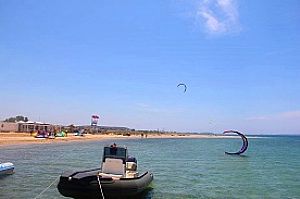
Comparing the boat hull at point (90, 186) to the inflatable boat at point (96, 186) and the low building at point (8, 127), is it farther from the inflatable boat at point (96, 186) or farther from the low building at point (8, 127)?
the low building at point (8, 127)

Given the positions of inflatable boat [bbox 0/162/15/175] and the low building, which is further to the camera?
the low building

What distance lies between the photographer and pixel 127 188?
1434 centimetres

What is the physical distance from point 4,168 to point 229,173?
16.7m

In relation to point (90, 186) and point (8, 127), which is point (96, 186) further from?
point (8, 127)

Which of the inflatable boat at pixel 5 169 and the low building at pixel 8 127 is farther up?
the low building at pixel 8 127

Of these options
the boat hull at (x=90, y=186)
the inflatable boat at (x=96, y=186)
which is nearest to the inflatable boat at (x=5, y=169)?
the inflatable boat at (x=96, y=186)

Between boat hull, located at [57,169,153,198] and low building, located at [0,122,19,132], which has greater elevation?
low building, located at [0,122,19,132]

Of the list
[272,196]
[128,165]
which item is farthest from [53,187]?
[272,196]

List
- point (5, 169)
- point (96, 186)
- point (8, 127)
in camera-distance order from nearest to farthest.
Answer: point (96, 186) → point (5, 169) → point (8, 127)

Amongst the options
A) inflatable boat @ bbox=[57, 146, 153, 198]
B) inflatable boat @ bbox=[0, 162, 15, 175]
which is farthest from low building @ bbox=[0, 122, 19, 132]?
inflatable boat @ bbox=[57, 146, 153, 198]

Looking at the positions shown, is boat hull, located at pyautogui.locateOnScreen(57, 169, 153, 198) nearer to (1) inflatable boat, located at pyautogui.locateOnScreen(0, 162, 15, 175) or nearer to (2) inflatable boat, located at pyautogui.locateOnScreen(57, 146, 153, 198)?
(2) inflatable boat, located at pyautogui.locateOnScreen(57, 146, 153, 198)

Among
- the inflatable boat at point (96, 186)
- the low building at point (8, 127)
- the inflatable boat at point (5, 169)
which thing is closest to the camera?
the inflatable boat at point (96, 186)

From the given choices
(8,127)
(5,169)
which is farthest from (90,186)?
(8,127)

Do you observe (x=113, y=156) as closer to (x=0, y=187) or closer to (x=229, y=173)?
(x=0, y=187)
